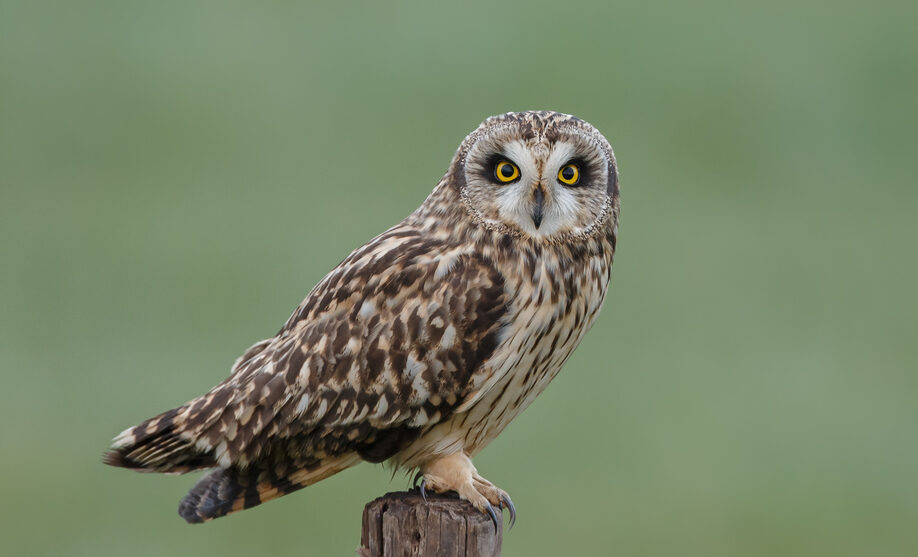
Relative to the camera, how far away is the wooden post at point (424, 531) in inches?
151

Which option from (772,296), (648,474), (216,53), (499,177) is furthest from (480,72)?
(499,177)

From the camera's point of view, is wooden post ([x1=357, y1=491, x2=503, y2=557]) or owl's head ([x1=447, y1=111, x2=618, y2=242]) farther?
owl's head ([x1=447, y1=111, x2=618, y2=242])

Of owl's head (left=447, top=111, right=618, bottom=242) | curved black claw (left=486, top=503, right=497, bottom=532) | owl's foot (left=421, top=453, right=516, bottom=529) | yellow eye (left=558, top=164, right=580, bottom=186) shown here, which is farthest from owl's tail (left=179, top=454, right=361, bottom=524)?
yellow eye (left=558, top=164, right=580, bottom=186)

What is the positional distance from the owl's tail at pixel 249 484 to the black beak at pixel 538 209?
32.9 inches

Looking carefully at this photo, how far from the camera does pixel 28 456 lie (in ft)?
38.1

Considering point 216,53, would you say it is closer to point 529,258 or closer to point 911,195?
point 911,195

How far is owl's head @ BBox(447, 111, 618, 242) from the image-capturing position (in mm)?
4039

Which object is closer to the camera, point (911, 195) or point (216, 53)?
point (911, 195)

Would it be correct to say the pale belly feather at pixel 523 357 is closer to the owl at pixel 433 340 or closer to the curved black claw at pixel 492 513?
the owl at pixel 433 340

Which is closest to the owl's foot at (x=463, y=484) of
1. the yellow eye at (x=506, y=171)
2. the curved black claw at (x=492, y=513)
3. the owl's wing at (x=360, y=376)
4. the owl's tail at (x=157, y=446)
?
the curved black claw at (x=492, y=513)

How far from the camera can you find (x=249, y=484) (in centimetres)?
423

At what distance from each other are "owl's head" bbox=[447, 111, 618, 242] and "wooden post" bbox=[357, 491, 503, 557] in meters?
0.80

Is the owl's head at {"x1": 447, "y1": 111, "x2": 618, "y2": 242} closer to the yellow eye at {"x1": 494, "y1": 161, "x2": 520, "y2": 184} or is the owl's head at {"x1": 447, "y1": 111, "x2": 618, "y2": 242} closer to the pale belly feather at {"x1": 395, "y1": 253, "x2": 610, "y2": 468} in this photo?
the yellow eye at {"x1": 494, "y1": 161, "x2": 520, "y2": 184}

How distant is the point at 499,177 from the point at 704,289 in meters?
9.84
